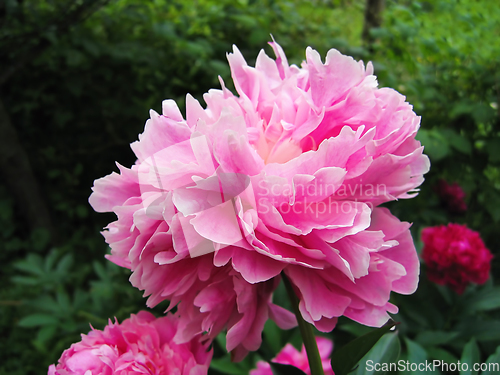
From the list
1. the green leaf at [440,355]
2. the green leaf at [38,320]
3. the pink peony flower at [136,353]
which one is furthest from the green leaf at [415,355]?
the green leaf at [38,320]

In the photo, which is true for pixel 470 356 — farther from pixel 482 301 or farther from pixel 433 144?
pixel 433 144

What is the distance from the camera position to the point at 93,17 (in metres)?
1.59

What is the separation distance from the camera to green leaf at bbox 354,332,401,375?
50 centimetres

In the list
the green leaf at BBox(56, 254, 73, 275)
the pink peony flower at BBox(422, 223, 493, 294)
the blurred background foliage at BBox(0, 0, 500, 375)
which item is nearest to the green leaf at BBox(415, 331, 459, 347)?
the blurred background foliage at BBox(0, 0, 500, 375)

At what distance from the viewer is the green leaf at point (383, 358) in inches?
19.7

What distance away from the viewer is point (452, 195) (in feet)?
3.75

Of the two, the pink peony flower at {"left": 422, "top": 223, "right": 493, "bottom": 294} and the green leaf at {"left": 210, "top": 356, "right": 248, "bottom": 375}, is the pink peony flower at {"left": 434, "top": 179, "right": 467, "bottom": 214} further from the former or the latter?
the green leaf at {"left": 210, "top": 356, "right": 248, "bottom": 375}

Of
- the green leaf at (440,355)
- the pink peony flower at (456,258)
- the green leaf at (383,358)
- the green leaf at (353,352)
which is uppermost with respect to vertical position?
the green leaf at (353,352)

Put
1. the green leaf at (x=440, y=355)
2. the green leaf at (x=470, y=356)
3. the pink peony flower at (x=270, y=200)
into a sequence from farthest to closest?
the green leaf at (x=440, y=355)
the green leaf at (x=470, y=356)
the pink peony flower at (x=270, y=200)

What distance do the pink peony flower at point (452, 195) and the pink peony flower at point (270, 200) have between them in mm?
801

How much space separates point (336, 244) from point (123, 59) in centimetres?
143

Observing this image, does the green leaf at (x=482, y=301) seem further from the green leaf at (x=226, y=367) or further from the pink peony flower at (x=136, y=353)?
the pink peony flower at (x=136, y=353)

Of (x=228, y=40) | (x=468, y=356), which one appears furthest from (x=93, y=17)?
(x=468, y=356)

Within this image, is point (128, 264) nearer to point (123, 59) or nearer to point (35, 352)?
point (35, 352)
